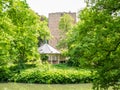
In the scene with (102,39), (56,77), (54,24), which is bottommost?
(56,77)

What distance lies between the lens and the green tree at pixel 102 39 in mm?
7215

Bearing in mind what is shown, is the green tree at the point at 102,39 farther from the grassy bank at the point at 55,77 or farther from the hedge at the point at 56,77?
the hedge at the point at 56,77

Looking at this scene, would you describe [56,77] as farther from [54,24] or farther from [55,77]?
[54,24]

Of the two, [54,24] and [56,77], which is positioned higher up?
[54,24]

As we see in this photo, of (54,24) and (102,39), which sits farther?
(54,24)

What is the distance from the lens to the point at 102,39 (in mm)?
7375

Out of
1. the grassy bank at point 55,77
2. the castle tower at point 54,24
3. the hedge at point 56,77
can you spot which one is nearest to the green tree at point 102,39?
the grassy bank at point 55,77

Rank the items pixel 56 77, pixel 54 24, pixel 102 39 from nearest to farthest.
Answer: pixel 102 39
pixel 56 77
pixel 54 24

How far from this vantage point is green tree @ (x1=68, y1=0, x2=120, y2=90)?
7.21m

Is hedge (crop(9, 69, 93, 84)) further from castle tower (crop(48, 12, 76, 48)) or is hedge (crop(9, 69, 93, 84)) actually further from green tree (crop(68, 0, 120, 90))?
castle tower (crop(48, 12, 76, 48))

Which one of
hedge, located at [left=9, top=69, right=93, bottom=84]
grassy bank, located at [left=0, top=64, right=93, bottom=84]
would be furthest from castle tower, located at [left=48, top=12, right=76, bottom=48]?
hedge, located at [left=9, top=69, right=93, bottom=84]

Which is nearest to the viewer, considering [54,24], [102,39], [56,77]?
[102,39]

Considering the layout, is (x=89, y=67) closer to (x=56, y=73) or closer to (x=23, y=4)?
(x=23, y=4)

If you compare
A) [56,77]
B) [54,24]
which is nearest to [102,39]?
[56,77]
